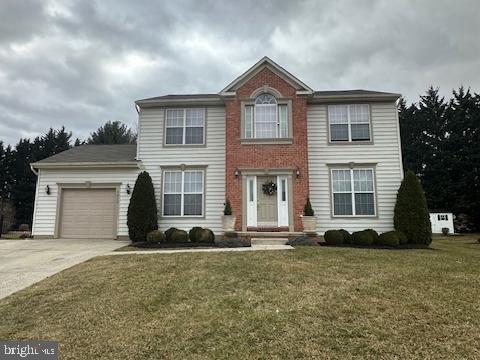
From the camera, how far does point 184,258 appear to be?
8.53 meters

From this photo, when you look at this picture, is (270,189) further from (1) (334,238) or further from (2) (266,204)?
(1) (334,238)

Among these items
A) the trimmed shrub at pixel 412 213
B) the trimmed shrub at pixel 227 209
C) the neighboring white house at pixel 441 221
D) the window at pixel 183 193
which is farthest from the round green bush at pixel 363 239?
the neighboring white house at pixel 441 221

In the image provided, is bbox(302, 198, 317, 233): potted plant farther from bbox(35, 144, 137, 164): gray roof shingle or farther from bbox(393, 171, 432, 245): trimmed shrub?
bbox(35, 144, 137, 164): gray roof shingle

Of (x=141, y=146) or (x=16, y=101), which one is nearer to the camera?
(x=141, y=146)

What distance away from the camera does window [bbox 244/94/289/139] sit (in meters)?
13.3

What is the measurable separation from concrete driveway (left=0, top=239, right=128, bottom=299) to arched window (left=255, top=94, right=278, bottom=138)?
A: 24.2 feet

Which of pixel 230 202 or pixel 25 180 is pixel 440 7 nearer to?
pixel 230 202

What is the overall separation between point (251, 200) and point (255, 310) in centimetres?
814

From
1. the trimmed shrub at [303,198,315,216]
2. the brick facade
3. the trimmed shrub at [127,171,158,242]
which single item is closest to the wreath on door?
the brick facade

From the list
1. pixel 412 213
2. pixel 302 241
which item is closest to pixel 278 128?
pixel 302 241

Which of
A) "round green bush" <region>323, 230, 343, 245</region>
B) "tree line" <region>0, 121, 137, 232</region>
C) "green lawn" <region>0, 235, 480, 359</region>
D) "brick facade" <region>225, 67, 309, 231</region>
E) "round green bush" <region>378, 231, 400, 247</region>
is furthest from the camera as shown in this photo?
"tree line" <region>0, 121, 137, 232</region>

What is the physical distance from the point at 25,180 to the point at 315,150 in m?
29.2

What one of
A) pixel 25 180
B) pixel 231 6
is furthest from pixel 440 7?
pixel 25 180

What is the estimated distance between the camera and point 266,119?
1344 cm
